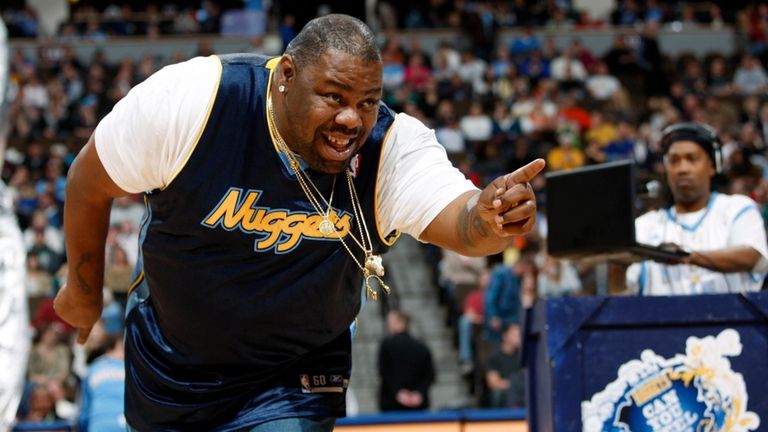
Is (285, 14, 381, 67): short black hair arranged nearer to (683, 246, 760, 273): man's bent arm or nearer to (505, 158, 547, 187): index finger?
(505, 158, 547, 187): index finger

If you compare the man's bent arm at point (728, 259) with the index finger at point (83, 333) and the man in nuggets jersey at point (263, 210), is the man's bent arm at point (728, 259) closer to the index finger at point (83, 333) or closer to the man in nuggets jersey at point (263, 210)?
the man in nuggets jersey at point (263, 210)

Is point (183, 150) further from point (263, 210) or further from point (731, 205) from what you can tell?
point (731, 205)

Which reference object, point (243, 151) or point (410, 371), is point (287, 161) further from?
point (410, 371)

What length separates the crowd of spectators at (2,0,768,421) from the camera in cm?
1121

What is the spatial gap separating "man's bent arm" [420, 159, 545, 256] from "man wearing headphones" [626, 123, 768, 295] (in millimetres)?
2720

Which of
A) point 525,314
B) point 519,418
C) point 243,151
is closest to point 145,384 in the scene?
point 243,151

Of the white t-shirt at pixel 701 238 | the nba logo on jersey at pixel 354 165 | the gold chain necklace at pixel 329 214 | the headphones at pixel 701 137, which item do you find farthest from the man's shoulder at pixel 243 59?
the headphones at pixel 701 137

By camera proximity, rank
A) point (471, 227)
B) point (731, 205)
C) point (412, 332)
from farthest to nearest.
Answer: point (412, 332) → point (731, 205) → point (471, 227)

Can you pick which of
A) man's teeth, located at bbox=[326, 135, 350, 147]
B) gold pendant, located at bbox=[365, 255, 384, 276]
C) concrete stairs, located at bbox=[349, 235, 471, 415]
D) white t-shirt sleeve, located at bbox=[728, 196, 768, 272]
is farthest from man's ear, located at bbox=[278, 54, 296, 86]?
concrete stairs, located at bbox=[349, 235, 471, 415]

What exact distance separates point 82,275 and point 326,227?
0.85 metres

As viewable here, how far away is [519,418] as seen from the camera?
7094 mm

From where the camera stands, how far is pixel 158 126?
317cm

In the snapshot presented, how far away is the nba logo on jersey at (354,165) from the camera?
3318mm

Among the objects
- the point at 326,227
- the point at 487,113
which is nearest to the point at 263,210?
the point at 326,227
